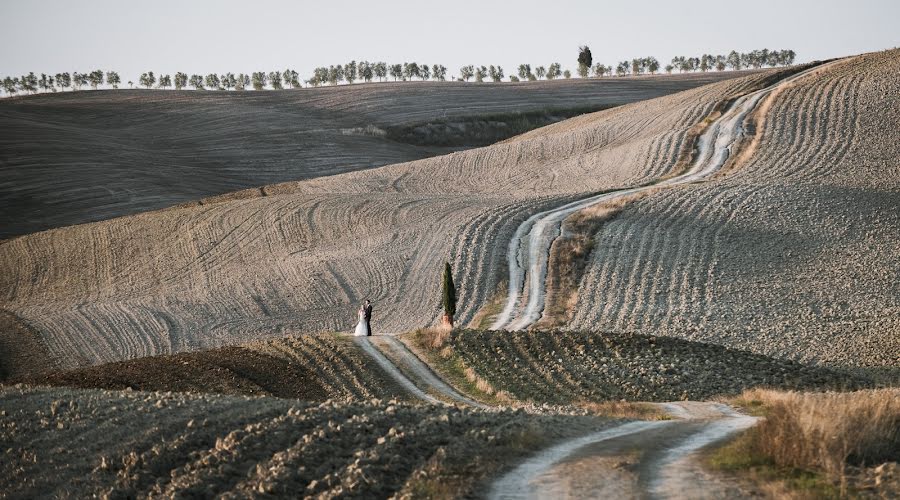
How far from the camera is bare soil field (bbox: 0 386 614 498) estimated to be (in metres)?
11.1

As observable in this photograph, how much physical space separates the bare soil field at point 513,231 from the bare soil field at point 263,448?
72.5 ft

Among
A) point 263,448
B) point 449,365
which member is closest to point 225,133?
point 449,365

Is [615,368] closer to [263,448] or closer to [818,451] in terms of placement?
[263,448]

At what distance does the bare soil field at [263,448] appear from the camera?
11125 millimetres

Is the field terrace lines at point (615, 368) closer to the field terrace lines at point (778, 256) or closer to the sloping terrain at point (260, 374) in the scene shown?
the sloping terrain at point (260, 374)

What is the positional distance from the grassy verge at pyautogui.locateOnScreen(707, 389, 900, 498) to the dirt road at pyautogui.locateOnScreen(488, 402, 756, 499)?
0.47m

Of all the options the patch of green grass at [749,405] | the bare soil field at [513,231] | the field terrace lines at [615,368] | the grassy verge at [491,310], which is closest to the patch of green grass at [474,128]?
the bare soil field at [513,231]

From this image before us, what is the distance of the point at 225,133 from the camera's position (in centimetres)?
10269

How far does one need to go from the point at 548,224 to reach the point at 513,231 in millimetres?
1905

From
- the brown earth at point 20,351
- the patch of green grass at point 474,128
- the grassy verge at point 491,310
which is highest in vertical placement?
the patch of green grass at point 474,128

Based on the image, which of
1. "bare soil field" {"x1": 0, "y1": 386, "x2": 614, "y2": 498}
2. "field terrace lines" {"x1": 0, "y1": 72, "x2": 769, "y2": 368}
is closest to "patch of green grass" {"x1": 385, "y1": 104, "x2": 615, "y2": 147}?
"field terrace lines" {"x1": 0, "y1": 72, "x2": 769, "y2": 368}

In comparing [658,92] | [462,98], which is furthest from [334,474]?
[658,92]

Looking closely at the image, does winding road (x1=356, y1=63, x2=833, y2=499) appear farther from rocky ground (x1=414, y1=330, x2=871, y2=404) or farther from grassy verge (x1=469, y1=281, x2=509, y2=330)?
grassy verge (x1=469, y1=281, x2=509, y2=330)

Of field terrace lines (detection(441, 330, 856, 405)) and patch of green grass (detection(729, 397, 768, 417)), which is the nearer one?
patch of green grass (detection(729, 397, 768, 417))
